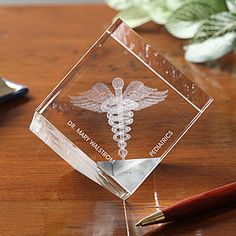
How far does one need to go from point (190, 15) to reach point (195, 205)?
1.69 feet

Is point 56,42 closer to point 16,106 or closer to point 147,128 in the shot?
point 16,106

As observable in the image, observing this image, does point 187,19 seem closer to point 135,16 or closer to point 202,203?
point 135,16

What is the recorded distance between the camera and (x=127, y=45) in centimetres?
95

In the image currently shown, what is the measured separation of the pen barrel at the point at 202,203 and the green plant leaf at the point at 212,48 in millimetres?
396

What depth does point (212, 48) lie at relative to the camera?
1.23 m

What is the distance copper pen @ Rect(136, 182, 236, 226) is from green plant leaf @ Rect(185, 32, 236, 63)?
1.30 feet

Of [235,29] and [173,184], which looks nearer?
[173,184]

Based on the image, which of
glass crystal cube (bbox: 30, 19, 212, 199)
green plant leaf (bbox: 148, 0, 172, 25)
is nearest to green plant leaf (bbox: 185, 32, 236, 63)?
green plant leaf (bbox: 148, 0, 172, 25)

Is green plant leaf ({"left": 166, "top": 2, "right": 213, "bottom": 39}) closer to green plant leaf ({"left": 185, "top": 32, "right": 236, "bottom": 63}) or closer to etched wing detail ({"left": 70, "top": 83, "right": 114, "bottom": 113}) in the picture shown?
green plant leaf ({"left": 185, "top": 32, "right": 236, "bottom": 63})

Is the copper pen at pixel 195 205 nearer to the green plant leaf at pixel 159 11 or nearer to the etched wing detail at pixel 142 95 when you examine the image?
the etched wing detail at pixel 142 95

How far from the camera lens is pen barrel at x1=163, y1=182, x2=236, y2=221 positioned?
32.8 inches

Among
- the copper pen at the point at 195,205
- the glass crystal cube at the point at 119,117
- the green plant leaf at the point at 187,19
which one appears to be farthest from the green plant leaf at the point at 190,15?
the copper pen at the point at 195,205

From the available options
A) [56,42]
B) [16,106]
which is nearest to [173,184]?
[16,106]

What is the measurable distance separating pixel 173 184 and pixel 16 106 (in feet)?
1.07
